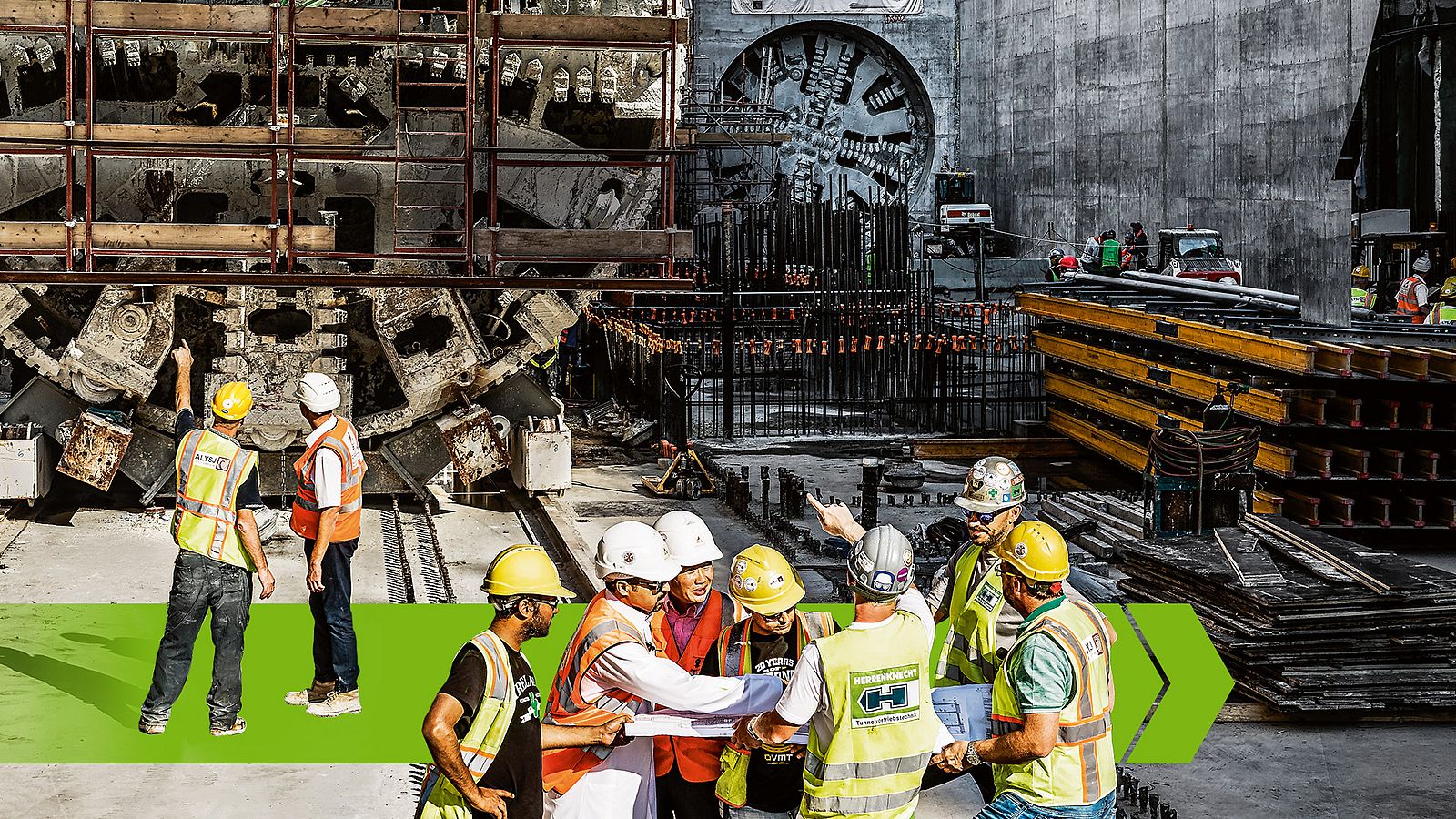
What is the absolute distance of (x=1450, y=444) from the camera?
12.2m

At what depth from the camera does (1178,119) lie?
2483 centimetres

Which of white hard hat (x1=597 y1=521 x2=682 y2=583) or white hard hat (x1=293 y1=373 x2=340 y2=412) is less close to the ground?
white hard hat (x1=293 y1=373 x2=340 y2=412)

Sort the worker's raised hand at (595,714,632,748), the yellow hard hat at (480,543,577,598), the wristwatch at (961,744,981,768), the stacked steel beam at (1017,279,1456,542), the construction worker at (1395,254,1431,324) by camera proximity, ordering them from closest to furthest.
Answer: the yellow hard hat at (480,543,577,598)
the worker's raised hand at (595,714,632,748)
the wristwatch at (961,744,981,768)
the stacked steel beam at (1017,279,1456,542)
the construction worker at (1395,254,1431,324)

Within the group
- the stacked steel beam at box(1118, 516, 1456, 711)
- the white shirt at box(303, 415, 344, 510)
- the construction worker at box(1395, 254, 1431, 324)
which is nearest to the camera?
the white shirt at box(303, 415, 344, 510)

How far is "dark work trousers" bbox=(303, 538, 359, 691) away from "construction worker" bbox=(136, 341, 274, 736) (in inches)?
12.0

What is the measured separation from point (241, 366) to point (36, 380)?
1.81m

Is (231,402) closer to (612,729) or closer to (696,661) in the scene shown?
(696,661)

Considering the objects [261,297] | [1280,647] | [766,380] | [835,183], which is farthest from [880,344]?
[835,183]

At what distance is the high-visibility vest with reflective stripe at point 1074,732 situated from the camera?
509 centimetres

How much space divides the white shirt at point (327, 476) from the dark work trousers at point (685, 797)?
2769 mm

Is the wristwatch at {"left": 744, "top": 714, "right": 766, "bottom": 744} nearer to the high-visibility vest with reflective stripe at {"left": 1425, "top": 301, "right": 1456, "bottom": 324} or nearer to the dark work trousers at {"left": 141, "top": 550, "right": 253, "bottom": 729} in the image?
the dark work trousers at {"left": 141, "top": 550, "right": 253, "bottom": 729}

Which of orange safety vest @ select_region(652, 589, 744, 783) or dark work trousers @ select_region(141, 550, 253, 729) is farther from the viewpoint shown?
dark work trousers @ select_region(141, 550, 253, 729)

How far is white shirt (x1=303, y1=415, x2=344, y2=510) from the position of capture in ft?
25.0

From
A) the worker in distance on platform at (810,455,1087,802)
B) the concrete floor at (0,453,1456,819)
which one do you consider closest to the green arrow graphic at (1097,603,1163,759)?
the concrete floor at (0,453,1456,819)
